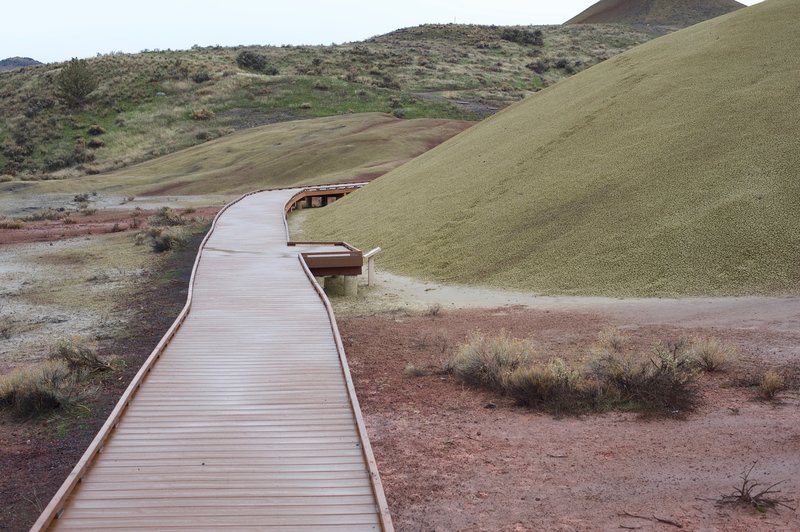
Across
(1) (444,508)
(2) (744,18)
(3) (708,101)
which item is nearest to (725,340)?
(1) (444,508)

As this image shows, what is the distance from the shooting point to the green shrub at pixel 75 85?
206ft

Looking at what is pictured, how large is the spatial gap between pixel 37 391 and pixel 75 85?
60.8 m

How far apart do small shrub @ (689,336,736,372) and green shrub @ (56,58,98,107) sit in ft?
205

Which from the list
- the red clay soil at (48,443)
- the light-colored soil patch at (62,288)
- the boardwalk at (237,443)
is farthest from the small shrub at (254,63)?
the boardwalk at (237,443)

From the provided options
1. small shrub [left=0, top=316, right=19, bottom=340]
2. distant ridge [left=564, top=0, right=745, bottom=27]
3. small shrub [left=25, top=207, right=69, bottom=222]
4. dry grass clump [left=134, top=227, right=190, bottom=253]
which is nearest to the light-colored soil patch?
small shrub [left=0, top=316, right=19, bottom=340]

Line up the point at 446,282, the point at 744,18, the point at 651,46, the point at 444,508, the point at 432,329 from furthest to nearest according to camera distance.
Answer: the point at 651,46 → the point at 744,18 → the point at 446,282 → the point at 432,329 → the point at 444,508

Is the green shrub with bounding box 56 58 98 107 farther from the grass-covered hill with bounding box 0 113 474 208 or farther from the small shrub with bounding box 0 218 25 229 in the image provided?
the small shrub with bounding box 0 218 25 229

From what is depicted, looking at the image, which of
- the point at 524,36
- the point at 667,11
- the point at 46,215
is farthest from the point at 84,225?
the point at 667,11

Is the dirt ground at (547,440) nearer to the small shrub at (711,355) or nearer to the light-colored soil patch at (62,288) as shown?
the small shrub at (711,355)

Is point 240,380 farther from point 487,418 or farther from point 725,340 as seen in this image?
point 725,340

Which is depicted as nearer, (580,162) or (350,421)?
(350,421)

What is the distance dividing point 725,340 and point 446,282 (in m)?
6.58

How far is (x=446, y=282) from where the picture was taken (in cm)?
1614

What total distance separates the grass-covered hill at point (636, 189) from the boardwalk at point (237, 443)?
679 centimetres
